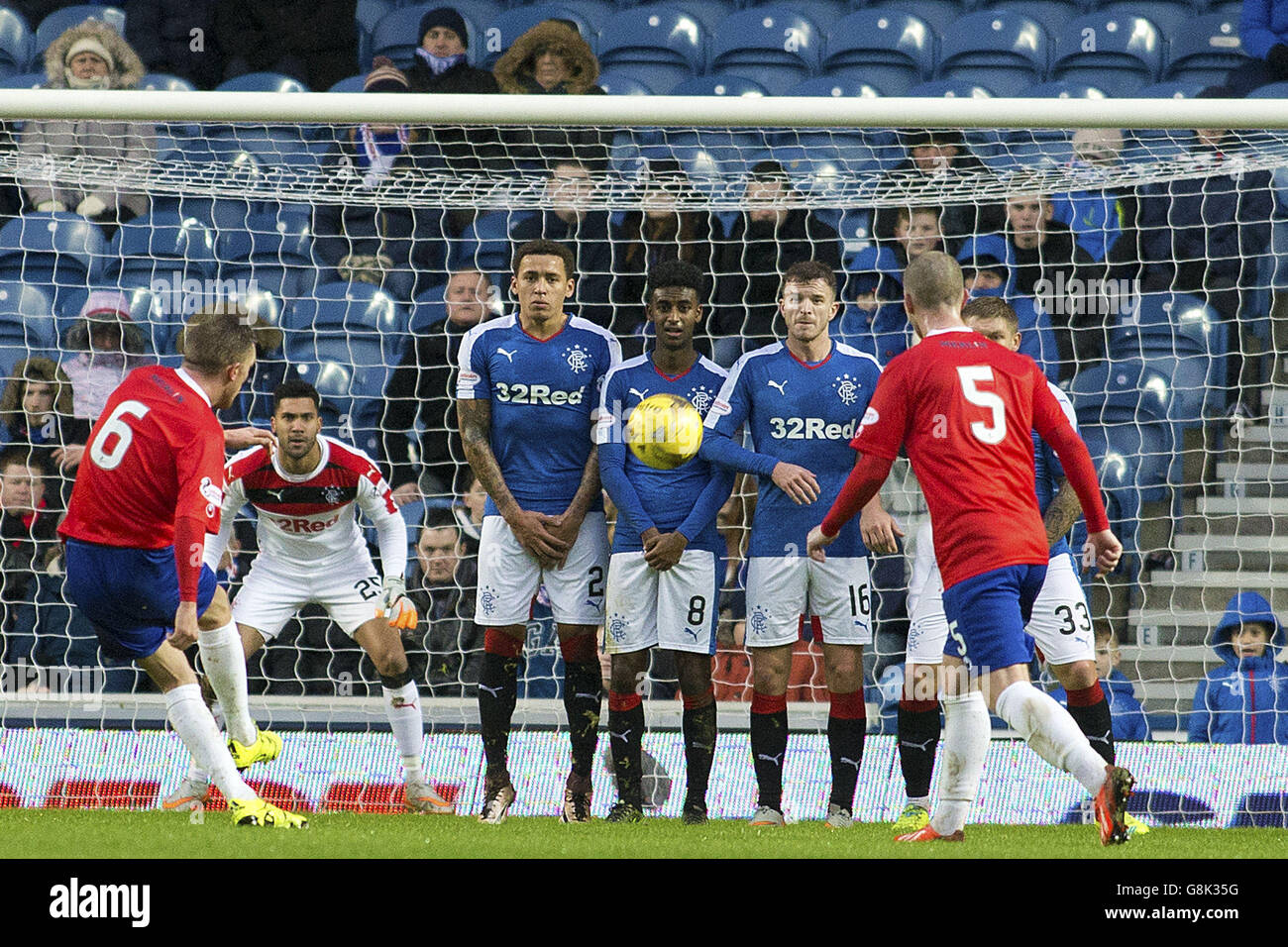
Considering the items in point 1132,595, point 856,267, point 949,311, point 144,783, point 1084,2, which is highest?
point 1084,2

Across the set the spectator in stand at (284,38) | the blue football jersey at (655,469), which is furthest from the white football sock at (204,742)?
the spectator in stand at (284,38)

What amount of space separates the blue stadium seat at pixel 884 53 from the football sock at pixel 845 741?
5872 millimetres

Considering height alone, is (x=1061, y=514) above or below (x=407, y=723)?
above

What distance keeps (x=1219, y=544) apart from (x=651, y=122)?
3.63 m

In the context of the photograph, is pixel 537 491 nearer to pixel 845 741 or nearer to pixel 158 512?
pixel 158 512

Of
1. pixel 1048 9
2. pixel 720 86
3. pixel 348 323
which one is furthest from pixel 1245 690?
pixel 1048 9

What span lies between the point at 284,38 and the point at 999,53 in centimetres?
491

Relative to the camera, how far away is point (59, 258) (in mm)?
7668

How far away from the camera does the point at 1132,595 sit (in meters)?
7.04

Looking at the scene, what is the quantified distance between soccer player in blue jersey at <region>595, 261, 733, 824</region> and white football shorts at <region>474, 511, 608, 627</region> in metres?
0.08

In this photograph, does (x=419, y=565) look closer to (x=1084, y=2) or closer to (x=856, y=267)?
(x=856, y=267)

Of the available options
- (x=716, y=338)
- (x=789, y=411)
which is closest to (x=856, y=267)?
(x=716, y=338)

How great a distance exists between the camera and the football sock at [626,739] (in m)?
5.35

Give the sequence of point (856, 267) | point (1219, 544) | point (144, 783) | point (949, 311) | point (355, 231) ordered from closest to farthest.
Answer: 1. point (949, 311)
2. point (144, 783)
3. point (1219, 544)
4. point (856, 267)
5. point (355, 231)
